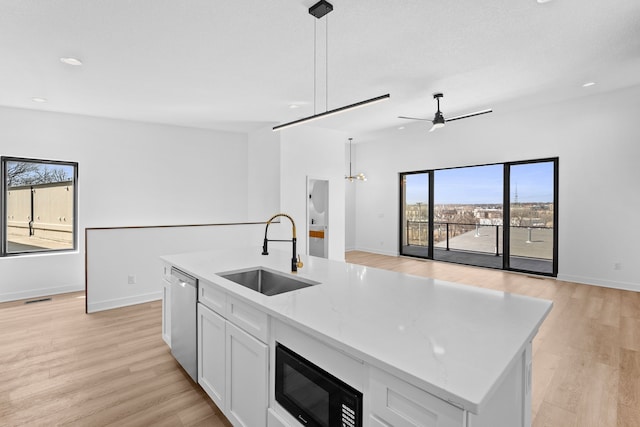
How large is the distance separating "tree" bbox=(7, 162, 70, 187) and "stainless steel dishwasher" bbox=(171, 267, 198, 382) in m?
3.98

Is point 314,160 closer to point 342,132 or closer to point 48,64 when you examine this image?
point 342,132

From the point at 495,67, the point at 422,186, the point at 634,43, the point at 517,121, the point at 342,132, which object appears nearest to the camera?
the point at 634,43

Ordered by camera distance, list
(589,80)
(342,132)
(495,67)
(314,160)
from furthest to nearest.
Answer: (342,132)
(314,160)
(589,80)
(495,67)

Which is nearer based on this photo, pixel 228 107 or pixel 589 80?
pixel 589 80

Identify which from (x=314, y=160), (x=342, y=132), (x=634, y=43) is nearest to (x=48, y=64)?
(x=314, y=160)

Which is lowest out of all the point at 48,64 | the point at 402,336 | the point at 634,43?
the point at 402,336

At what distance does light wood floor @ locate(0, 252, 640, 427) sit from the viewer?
205 cm

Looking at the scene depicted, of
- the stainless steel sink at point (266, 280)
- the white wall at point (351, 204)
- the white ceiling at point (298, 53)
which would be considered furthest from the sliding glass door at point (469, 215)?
the stainless steel sink at point (266, 280)

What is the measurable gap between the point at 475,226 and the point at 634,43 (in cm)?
452

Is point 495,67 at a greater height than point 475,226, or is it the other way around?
point 495,67

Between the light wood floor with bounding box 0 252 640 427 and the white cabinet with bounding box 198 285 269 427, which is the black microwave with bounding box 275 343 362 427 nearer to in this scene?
the white cabinet with bounding box 198 285 269 427

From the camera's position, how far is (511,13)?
2.62m

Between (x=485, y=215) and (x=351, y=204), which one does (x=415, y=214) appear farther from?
(x=351, y=204)

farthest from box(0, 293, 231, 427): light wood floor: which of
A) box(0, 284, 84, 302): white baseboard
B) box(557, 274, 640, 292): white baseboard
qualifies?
box(557, 274, 640, 292): white baseboard
